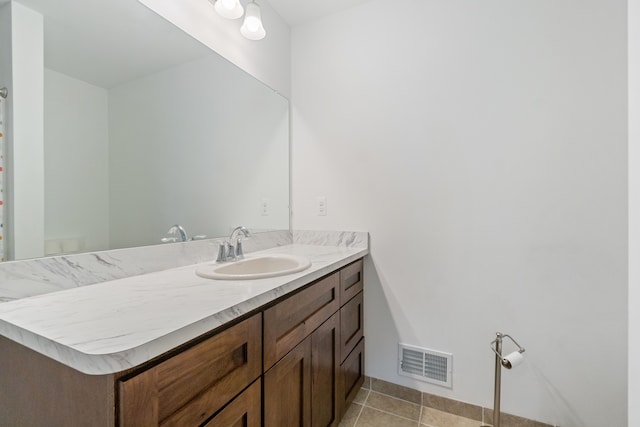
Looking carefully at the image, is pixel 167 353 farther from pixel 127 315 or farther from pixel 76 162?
pixel 76 162

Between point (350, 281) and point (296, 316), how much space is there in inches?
22.8

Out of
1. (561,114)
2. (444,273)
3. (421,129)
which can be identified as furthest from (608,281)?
(421,129)

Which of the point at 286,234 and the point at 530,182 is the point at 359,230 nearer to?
the point at 286,234

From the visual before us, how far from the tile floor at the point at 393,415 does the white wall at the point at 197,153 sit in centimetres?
117

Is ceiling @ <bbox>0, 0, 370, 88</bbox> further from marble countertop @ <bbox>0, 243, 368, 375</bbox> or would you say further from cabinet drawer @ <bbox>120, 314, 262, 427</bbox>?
cabinet drawer @ <bbox>120, 314, 262, 427</bbox>

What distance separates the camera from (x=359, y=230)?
1.75m

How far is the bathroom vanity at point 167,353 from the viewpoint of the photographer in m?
0.52

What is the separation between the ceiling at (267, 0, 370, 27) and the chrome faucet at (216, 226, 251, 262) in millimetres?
1432

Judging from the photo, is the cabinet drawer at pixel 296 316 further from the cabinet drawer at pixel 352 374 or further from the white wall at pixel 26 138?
the white wall at pixel 26 138

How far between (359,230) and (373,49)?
3.67ft

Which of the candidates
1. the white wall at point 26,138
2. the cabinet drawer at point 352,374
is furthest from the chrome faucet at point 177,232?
the cabinet drawer at point 352,374

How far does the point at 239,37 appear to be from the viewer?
5.14 ft

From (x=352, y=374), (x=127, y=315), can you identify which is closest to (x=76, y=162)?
(x=127, y=315)

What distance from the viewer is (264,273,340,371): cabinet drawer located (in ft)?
2.86
